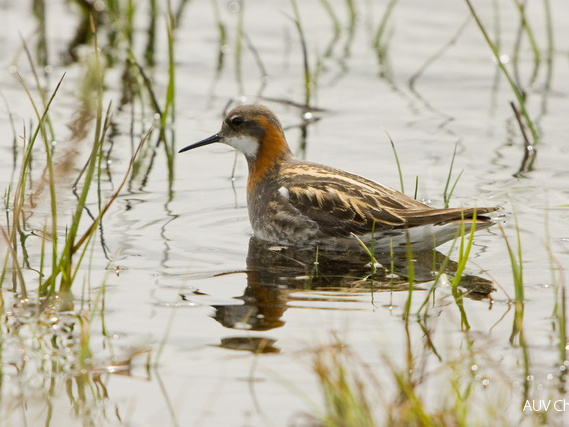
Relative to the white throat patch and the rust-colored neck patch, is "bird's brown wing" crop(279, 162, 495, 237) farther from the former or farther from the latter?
the white throat patch

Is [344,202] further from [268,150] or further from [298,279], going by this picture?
[268,150]

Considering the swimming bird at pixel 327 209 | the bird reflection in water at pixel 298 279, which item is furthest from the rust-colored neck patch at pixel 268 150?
the bird reflection in water at pixel 298 279

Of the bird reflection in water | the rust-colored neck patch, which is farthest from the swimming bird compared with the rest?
the bird reflection in water

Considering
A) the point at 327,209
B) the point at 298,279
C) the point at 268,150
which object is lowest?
the point at 298,279

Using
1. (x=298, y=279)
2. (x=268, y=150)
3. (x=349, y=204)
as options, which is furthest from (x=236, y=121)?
(x=298, y=279)

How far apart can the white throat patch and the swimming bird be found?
17 millimetres

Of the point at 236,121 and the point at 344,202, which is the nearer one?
the point at 344,202

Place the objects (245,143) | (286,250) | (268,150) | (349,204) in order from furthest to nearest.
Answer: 1. (245,143)
2. (268,150)
3. (286,250)
4. (349,204)

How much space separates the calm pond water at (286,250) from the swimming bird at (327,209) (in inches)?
7.2

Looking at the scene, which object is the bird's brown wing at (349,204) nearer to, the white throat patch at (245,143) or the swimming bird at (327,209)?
the swimming bird at (327,209)

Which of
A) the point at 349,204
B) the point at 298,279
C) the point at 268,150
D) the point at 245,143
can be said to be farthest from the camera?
the point at 245,143

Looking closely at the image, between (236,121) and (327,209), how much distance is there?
128 cm

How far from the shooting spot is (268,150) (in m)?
8.11

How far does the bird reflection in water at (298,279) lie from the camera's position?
5.77 m
